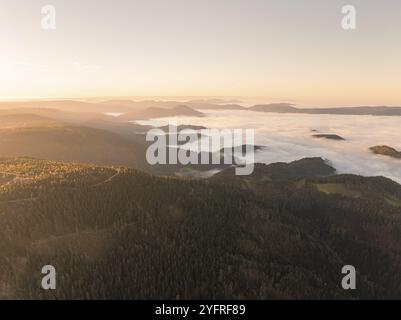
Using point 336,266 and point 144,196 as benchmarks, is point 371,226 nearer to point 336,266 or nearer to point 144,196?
point 336,266

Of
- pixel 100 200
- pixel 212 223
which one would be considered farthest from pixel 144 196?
pixel 212 223

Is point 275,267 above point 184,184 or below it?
below

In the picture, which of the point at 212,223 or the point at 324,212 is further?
the point at 324,212

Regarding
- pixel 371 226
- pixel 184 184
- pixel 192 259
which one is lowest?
pixel 371 226

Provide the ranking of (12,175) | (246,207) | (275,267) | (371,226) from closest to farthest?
(275,267)
(12,175)
(246,207)
(371,226)

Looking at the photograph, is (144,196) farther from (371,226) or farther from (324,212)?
(371,226)
